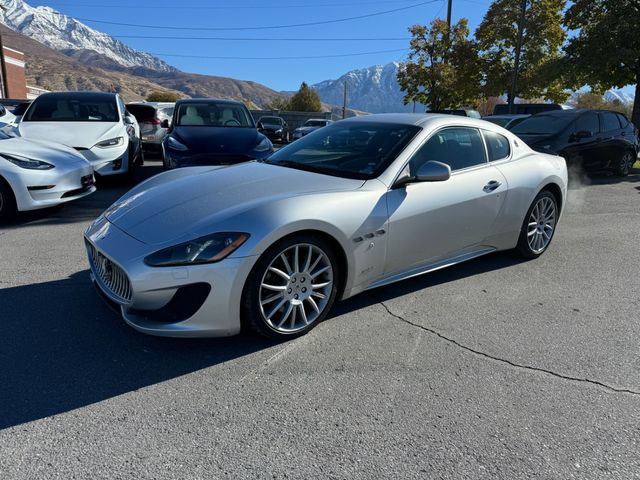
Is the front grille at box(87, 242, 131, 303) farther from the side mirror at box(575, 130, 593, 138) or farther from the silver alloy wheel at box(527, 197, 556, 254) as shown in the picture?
the side mirror at box(575, 130, 593, 138)

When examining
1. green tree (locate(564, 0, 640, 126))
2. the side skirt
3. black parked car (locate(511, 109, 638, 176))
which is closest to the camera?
the side skirt

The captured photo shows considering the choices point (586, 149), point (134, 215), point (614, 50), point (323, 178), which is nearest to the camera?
point (134, 215)

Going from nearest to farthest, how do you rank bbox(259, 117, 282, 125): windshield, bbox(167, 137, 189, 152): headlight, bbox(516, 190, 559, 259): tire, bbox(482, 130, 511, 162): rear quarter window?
1. bbox(482, 130, 511, 162): rear quarter window
2. bbox(516, 190, 559, 259): tire
3. bbox(167, 137, 189, 152): headlight
4. bbox(259, 117, 282, 125): windshield

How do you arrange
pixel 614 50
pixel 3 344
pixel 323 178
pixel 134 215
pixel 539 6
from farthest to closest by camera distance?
pixel 539 6 < pixel 614 50 < pixel 323 178 < pixel 134 215 < pixel 3 344

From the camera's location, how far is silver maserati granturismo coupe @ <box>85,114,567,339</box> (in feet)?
9.12

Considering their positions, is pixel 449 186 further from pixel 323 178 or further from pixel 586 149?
pixel 586 149

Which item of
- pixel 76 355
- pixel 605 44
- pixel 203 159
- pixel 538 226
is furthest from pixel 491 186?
pixel 605 44

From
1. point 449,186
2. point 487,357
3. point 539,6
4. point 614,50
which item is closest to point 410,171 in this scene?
point 449,186

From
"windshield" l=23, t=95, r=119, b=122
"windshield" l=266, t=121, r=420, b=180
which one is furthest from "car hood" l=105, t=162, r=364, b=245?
"windshield" l=23, t=95, r=119, b=122

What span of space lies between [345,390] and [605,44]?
52.2 feet

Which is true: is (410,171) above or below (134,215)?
above

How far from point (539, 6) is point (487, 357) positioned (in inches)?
1061

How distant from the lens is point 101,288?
3.10 metres

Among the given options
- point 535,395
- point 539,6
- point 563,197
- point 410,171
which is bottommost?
point 535,395
